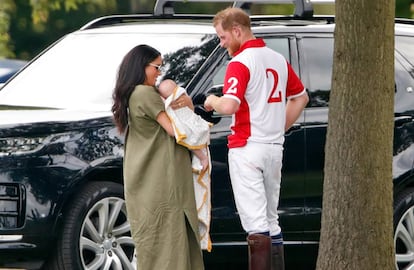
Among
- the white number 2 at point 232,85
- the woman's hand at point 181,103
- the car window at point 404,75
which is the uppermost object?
the white number 2 at point 232,85

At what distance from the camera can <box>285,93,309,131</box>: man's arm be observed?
1008 cm

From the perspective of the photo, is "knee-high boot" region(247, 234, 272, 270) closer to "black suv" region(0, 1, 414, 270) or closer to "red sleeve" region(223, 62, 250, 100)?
"black suv" region(0, 1, 414, 270)

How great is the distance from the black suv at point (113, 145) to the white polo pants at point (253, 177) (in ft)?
2.36

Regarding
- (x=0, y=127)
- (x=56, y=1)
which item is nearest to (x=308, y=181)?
(x=0, y=127)

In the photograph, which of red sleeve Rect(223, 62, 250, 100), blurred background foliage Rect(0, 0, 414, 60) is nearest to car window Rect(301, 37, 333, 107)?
red sleeve Rect(223, 62, 250, 100)

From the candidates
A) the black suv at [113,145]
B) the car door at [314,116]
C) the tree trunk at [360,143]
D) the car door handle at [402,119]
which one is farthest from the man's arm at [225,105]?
the car door handle at [402,119]

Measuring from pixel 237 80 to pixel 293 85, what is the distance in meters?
0.61

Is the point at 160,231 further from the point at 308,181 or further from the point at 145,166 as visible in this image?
the point at 308,181

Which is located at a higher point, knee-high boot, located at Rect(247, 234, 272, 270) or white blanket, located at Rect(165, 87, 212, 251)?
white blanket, located at Rect(165, 87, 212, 251)

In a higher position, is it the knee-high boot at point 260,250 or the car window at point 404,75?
the car window at point 404,75

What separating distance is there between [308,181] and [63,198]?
1745mm

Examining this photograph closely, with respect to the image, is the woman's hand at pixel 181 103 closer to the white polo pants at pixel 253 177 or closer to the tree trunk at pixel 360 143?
the white polo pants at pixel 253 177

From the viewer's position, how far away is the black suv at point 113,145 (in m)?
9.92

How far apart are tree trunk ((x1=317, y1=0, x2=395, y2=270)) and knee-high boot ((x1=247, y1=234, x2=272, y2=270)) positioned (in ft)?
1.18
